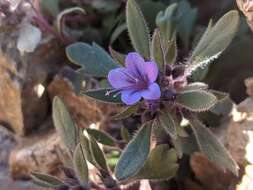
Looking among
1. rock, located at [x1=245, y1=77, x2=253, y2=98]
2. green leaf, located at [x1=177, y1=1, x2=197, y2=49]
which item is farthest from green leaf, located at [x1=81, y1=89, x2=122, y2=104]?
green leaf, located at [x1=177, y1=1, x2=197, y2=49]

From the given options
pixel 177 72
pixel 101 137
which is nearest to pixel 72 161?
pixel 101 137

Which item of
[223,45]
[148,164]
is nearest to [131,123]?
[148,164]

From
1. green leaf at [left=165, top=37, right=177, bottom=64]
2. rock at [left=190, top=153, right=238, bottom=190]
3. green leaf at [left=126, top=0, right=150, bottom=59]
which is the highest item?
green leaf at [left=126, top=0, right=150, bottom=59]

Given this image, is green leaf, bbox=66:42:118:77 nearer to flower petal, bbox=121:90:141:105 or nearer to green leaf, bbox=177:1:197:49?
flower petal, bbox=121:90:141:105

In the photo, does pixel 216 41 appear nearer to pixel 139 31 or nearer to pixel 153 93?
pixel 139 31

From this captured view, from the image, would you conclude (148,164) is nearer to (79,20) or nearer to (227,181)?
(227,181)

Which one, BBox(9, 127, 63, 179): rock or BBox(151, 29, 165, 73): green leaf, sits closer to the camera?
BBox(151, 29, 165, 73): green leaf

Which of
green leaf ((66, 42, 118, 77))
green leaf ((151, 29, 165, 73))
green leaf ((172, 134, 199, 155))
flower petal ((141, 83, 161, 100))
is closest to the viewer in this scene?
flower petal ((141, 83, 161, 100))
